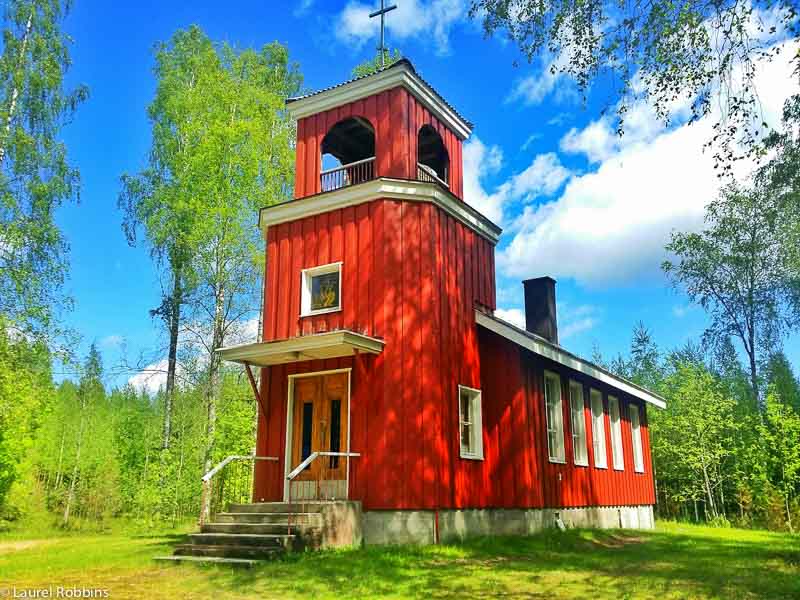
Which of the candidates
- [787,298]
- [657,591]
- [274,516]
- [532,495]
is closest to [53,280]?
[274,516]

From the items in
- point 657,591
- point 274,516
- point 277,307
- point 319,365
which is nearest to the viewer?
point 657,591

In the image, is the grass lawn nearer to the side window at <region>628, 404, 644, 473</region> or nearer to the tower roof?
the side window at <region>628, 404, 644, 473</region>

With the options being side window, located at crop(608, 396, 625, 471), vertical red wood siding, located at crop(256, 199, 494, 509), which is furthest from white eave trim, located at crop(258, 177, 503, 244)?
side window, located at crop(608, 396, 625, 471)

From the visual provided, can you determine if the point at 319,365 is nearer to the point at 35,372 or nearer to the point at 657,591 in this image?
the point at 657,591

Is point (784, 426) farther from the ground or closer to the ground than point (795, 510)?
farther from the ground

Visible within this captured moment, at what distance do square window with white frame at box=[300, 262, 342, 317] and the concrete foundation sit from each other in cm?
399

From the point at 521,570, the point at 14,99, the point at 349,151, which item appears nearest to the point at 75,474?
the point at 14,99

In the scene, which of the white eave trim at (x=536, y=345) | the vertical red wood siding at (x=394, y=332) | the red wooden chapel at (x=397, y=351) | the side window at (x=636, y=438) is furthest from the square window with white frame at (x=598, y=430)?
the vertical red wood siding at (x=394, y=332)

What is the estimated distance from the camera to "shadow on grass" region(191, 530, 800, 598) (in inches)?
296

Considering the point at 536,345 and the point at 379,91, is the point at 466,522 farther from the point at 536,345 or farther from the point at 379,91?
the point at 379,91

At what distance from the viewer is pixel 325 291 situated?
13.0m

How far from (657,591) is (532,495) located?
6344mm

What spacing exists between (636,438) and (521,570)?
12874mm

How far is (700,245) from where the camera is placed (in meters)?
28.8
